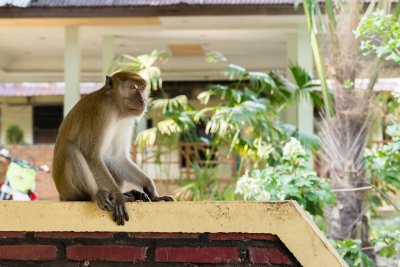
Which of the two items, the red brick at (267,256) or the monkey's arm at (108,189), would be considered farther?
the monkey's arm at (108,189)

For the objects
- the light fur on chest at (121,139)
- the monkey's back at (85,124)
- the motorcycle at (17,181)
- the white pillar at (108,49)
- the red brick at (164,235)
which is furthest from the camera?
the white pillar at (108,49)

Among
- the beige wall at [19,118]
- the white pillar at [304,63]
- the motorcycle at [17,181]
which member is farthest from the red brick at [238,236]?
the beige wall at [19,118]

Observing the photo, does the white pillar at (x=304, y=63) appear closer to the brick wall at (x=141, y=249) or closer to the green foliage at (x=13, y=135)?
the brick wall at (x=141, y=249)

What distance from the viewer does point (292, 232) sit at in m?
2.29

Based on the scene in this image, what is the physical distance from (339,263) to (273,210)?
369 mm

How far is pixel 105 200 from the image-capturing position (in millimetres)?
2615

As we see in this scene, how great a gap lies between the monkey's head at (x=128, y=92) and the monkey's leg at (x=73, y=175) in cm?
45

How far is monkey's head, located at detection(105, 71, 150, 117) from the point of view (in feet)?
10.6

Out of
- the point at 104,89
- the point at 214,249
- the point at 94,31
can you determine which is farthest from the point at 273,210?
the point at 94,31

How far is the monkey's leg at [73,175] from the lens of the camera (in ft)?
9.39

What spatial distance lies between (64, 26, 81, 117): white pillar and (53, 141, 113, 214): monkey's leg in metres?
5.23

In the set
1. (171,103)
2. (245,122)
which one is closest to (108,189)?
(245,122)

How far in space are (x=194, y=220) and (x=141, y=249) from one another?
0.30 metres

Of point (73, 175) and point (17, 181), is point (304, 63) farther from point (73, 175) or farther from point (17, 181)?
point (73, 175)
